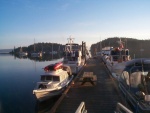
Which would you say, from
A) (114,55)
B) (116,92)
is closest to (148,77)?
(116,92)

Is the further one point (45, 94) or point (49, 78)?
point (49, 78)

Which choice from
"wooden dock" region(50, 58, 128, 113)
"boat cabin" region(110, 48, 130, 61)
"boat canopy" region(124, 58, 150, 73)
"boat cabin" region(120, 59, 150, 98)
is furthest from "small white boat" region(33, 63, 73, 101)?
"boat cabin" region(110, 48, 130, 61)

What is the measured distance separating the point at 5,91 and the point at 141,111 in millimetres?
22330

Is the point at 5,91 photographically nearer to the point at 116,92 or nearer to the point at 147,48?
the point at 116,92

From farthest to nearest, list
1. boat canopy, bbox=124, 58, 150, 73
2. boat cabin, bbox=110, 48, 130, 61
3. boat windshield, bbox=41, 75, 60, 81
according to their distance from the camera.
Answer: boat cabin, bbox=110, 48, 130, 61
boat windshield, bbox=41, 75, 60, 81
boat canopy, bbox=124, 58, 150, 73

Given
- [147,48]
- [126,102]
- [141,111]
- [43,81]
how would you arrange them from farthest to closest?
[147,48], [43,81], [126,102], [141,111]

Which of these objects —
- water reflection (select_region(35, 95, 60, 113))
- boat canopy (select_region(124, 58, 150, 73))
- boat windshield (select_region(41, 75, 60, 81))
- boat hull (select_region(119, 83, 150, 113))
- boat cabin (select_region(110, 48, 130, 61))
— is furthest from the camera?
boat cabin (select_region(110, 48, 130, 61))

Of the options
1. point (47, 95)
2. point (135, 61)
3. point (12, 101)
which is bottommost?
point (12, 101)

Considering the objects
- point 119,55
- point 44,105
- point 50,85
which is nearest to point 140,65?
point 50,85

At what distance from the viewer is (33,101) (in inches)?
882

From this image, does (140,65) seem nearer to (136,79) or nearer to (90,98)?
(136,79)

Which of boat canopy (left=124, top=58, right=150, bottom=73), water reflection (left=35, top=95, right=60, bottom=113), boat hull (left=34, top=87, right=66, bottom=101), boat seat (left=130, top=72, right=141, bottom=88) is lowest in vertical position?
water reflection (left=35, top=95, right=60, bottom=113)

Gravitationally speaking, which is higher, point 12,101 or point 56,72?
point 56,72

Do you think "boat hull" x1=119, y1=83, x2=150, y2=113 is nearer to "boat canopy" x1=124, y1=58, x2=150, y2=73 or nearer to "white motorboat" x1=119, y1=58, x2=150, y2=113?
"white motorboat" x1=119, y1=58, x2=150, y2=113
